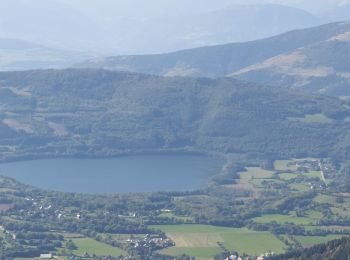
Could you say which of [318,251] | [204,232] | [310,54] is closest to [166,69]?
[310,54]

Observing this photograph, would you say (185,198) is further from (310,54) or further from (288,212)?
(310,54)

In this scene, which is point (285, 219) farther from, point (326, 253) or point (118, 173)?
point (118, 173)

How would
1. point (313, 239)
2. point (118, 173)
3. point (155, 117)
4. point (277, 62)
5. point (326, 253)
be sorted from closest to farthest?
1. point (326, 253)
2. point (313, 239)
3. point (118, 173)
4. point (155, 117)
5. point (277, 62)

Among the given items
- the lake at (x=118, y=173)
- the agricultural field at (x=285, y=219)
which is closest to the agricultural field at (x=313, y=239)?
the agricultural field at (x=285, y=219)

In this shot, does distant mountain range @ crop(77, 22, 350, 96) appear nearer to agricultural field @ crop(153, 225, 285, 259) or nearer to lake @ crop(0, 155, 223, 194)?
lake @ crop(0, 155, 223, 194)

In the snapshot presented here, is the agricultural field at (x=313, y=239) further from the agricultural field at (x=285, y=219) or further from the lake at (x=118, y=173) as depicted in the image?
the lake at (x=118, y=173)

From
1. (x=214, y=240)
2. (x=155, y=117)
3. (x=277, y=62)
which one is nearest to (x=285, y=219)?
(x=214, y=240)
